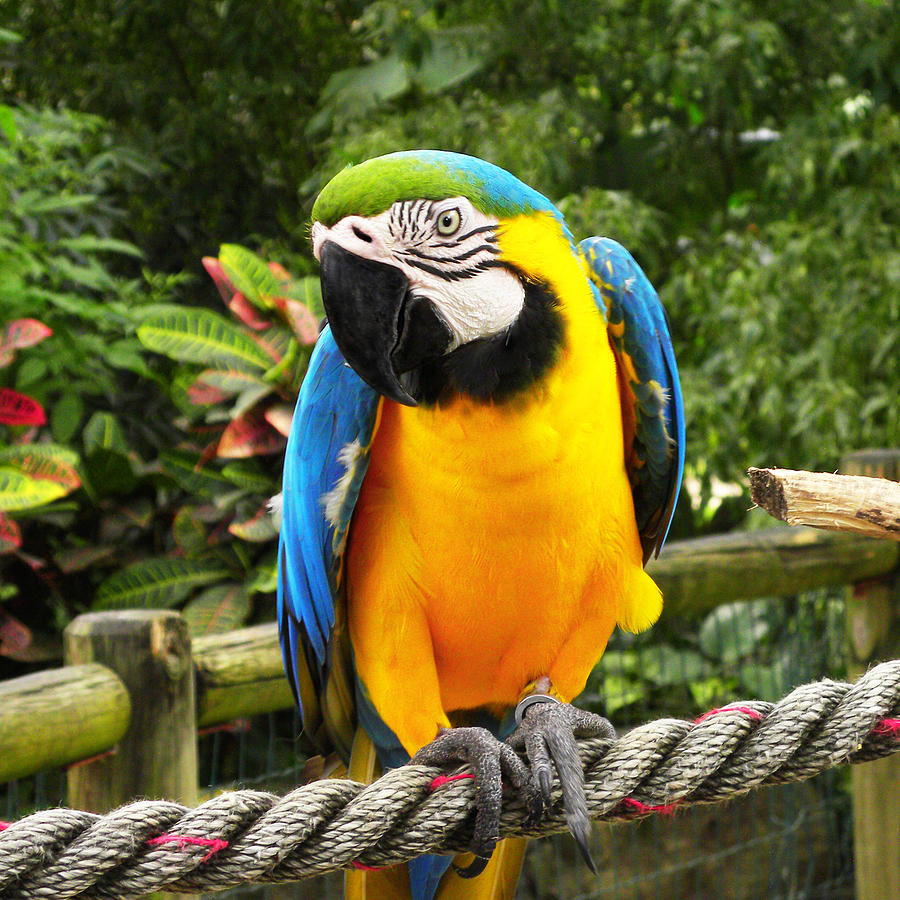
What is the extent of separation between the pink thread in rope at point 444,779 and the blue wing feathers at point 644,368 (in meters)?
0.49

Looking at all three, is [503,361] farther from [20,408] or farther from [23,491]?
[20,408]

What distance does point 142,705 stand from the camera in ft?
4.59

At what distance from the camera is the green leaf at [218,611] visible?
2055 millimetres

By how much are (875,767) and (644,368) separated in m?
1.24

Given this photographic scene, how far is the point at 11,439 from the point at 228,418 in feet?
1.52

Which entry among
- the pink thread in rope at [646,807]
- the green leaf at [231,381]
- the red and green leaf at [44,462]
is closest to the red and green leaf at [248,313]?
the green leaf at [231,381]

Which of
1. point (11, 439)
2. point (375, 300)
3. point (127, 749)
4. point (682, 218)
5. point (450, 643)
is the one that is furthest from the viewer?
point (682, 218)

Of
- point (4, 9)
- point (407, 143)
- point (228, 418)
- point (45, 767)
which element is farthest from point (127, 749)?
point (4, 9)

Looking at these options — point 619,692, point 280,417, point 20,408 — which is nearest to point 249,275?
point 280,417

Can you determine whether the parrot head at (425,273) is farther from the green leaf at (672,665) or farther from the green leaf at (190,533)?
the green leaf at (672,665)

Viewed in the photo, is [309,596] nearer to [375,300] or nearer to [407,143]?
[375,300]

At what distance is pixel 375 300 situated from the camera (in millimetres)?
977

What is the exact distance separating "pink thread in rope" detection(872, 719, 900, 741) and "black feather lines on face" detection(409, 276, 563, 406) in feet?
1.64

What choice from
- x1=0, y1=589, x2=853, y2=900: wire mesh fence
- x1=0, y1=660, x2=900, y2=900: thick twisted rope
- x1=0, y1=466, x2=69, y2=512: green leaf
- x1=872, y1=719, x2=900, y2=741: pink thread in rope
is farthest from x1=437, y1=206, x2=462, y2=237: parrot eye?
x1=0, y1=589, x2=853, y2=900: wire mesh fence
